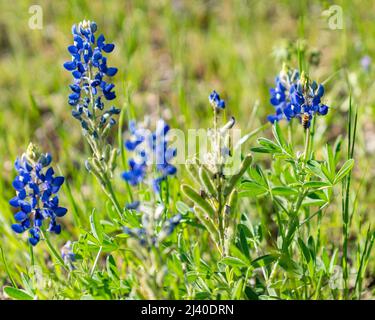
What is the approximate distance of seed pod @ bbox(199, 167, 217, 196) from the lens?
2000 mm

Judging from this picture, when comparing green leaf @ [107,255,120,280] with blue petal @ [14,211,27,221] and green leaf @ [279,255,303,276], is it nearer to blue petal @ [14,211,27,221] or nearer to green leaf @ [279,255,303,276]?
blue petal @ [14,211,27,221]

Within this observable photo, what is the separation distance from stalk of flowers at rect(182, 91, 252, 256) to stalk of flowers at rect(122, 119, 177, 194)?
102 millimetres

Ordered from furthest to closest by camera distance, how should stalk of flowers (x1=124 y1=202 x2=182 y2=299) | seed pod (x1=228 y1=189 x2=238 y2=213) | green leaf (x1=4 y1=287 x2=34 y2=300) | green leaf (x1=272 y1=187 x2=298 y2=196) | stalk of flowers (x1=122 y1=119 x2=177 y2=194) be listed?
green leaf (x1=272 y1=187 x2=298 y2=196)
green leaf (x1=4 y1=287 x2=34 y2=300)
seed pod (x1=228 y1=189 x2=238 y2=213)
stalk of flowers (x1=122 y1=119 x2=177 y2=194)
stalk of flowers (x1=124 y1=202 x2=182 y2=299)

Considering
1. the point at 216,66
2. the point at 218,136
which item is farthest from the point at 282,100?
the point at 216,66

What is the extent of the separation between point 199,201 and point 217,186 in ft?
0.34

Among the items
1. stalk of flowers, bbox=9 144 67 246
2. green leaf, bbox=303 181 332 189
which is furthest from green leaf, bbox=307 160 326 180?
stalk of flowers, bbox=9 144 67 246

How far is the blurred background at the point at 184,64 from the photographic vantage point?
362 centimetres

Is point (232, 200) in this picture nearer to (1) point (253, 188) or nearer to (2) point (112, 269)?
(1) point (253, 188)

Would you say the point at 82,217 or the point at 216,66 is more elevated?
the point at 216,66

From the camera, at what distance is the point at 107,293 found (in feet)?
7.13

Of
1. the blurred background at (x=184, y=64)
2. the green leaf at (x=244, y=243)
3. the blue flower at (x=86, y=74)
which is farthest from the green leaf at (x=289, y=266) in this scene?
the blurred background at (x=184, y=64)

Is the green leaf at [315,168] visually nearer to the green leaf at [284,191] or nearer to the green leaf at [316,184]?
the green leaf at [316,184]
